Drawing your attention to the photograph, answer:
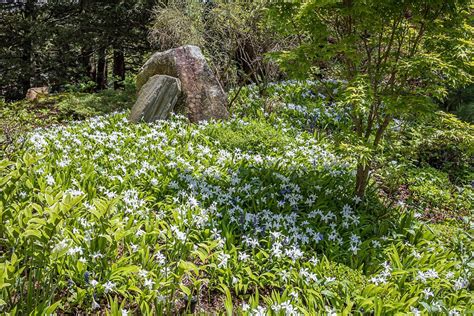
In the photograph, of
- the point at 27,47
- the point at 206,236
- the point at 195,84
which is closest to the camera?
the point at 206,236

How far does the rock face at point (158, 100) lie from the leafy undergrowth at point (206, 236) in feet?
3.68

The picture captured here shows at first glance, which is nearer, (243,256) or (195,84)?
(243,256)

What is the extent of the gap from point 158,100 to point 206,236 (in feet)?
12.8

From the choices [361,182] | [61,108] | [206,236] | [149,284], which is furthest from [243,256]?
[61,108]

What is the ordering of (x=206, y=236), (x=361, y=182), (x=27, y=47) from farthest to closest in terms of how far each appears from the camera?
1. (x=27, y=47)
2. (x=361, y=182)
3. (x=206, y=236)

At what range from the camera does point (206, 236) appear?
3.44 m

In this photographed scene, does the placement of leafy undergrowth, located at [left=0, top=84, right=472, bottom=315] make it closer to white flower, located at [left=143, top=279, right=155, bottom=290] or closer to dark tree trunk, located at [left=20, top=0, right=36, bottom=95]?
white flower, located at [left=143, top=279, right=155, bottom=290]

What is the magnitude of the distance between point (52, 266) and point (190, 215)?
1.29 meters

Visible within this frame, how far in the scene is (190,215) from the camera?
3.57 meters

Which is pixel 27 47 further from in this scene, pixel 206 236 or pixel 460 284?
pixel 460 284

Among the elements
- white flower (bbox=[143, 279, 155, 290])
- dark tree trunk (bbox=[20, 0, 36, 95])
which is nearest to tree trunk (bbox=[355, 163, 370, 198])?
white flower (bbox=[143, 279, 155, 290])

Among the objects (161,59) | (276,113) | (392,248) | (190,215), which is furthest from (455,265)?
(161,59)

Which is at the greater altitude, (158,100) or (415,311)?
(415,311)

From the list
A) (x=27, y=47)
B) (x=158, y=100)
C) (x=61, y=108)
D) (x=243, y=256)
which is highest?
(x=243, y=256)
